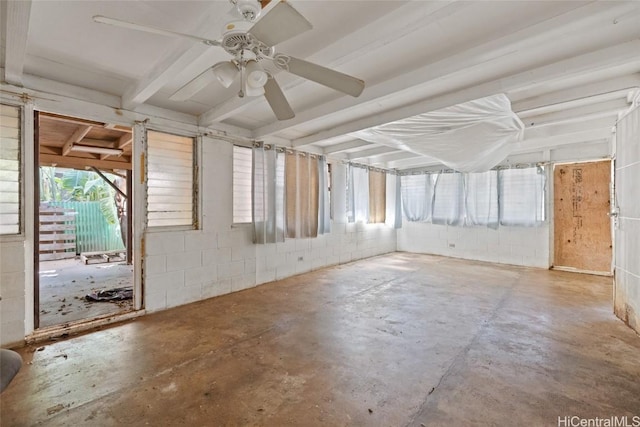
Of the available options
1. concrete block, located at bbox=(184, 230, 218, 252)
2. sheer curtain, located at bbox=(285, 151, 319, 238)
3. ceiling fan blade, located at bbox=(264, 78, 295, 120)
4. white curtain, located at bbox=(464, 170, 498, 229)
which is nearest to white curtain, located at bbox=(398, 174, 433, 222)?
white curtain, located at bbox=(464, 170, 498, 229)

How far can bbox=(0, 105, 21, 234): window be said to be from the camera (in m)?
2.52

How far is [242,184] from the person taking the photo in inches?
172

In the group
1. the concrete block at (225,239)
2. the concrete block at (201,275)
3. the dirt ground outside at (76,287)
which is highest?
the concrete block at (225,239)

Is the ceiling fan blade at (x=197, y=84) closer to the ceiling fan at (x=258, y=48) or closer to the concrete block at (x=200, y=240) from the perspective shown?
the ceiling fan at (x=258, y=48)

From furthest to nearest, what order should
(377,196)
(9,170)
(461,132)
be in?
1. (377,196)
2. (461,132)
3. (9,170)

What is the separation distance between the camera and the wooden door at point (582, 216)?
17.1ft

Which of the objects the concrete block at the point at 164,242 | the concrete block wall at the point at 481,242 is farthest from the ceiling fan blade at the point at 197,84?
the concrete block wall at the point at 481,242

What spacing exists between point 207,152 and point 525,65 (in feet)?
11.6

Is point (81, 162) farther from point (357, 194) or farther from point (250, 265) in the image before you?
point (357, 194)

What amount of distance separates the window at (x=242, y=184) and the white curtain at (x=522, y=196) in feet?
16.4

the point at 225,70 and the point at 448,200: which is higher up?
the point at 225,70

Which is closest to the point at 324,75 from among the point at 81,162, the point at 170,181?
the point at 170,181

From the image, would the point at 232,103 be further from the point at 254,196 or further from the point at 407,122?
the point at 407,122

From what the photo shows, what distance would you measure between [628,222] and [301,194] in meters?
4.00
